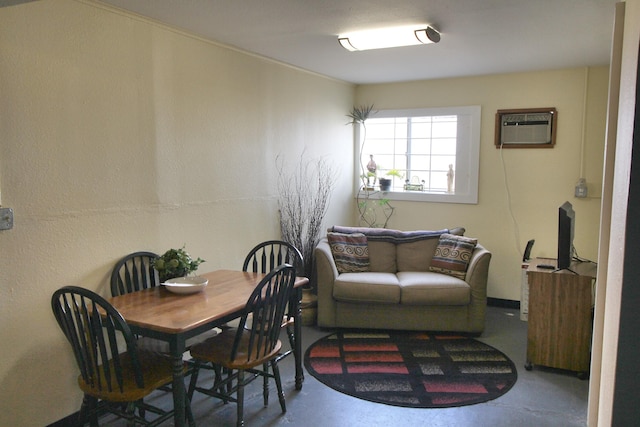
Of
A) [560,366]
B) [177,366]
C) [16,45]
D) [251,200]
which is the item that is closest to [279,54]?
[251,200]

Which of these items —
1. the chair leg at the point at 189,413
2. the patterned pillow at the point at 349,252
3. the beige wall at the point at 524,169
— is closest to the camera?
the chair leg at the point at 189,413

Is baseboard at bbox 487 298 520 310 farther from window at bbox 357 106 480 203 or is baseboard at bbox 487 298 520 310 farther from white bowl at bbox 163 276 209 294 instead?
white bowl at bbox 163 276 209 294

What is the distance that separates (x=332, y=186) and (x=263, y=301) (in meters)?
2.78

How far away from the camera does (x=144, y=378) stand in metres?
2.32

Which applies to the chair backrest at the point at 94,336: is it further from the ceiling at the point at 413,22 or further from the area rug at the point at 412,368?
the ceiling at the point at 413,22

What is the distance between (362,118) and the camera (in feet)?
18.3

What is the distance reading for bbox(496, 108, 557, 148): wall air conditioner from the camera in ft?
15.4

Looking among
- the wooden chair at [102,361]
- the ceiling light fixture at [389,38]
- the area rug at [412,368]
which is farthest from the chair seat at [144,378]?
the ceiling light fixture at [389,38]

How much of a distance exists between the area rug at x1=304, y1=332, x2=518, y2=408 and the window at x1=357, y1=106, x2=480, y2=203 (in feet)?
5.81

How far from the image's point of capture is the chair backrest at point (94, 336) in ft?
7.02

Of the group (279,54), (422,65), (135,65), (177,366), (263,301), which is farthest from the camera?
(422,65)

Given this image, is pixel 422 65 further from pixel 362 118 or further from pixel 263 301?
pixel 263 301

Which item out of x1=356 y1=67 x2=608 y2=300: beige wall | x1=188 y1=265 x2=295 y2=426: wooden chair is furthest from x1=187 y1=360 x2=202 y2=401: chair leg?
x1=356 y1=67 x2=608 y2=300: beige wall

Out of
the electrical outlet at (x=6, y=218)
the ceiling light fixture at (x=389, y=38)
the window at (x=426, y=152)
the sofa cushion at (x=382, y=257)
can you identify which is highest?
the ceiling light fixture at (x=389, y=38)
